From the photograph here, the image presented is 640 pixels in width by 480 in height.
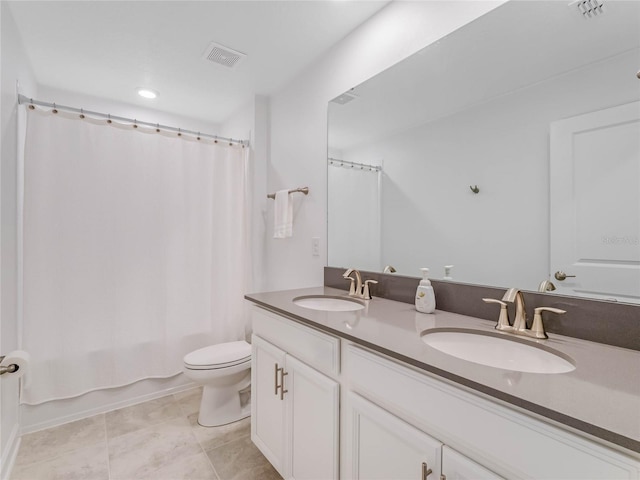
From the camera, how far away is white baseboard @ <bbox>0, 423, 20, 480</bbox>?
145 cm

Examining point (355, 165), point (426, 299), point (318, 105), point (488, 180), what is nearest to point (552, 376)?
point (426, 299)

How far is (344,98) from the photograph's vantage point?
1.84 meters

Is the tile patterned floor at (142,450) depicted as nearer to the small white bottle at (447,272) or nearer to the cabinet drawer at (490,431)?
the cabinet drawer at (490,431)

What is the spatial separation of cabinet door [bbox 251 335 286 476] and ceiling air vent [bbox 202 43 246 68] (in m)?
1.80

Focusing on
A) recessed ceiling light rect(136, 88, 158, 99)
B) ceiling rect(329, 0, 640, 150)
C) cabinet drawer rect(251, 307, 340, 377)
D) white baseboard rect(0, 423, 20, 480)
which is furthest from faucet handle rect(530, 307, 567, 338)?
recessed ceiling light rect(136, 88, 158, 99)

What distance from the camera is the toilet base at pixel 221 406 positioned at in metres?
1.92

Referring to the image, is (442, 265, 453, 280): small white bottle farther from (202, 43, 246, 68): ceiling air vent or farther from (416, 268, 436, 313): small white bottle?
(202, 43, 246, 68): ceiling air vent

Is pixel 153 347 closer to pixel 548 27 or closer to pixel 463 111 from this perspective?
pixel 463 111

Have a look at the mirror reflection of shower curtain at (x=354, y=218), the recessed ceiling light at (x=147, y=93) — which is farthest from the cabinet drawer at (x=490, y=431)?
the recessed ceiling light at (x=147, y=93)

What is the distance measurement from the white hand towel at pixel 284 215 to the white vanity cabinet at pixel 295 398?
79 centimetres

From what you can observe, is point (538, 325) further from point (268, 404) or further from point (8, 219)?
point (8, 219)

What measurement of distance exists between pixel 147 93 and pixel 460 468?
306cm

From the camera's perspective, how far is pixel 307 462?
118 cm

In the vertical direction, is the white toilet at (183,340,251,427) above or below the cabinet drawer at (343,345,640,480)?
below
